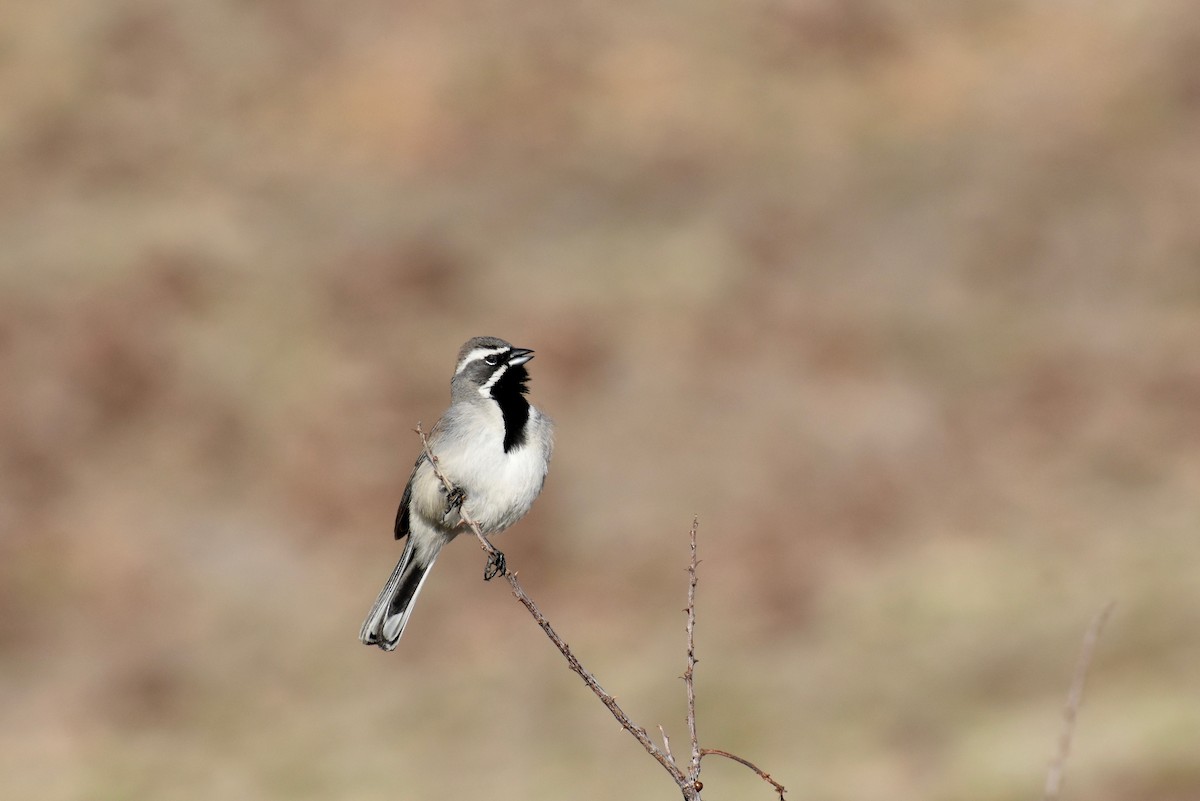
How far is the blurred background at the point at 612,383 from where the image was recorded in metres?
19.4

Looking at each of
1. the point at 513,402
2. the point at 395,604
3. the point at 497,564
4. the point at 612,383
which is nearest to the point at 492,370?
the point at 513,402

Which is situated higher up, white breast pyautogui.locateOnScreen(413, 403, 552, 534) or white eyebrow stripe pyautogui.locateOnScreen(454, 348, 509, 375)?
white eyebrow stripe pyautogui.locateOnScreen(454, 348, 509, 375)

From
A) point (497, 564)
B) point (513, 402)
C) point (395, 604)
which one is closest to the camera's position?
point (497, 564)

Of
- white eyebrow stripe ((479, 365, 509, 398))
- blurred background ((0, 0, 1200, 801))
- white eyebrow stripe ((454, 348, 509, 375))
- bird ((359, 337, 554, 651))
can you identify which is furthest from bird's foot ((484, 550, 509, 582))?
blurred background ((0, 0, 1200, 801))

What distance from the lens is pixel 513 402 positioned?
8422mm

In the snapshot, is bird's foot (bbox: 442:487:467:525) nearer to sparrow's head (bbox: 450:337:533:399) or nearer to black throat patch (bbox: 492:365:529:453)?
black throat patch (bbox: 492:365:529:453)

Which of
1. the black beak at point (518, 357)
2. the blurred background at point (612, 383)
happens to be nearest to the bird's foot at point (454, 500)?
the black beak at point (518, 357)

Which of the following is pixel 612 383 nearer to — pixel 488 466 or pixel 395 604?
pixel 395 604

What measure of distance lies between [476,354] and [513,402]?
1.30ft

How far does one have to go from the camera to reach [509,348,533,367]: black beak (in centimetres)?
814

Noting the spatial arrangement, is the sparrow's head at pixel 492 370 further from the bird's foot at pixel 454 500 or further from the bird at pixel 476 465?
Answer: the bird's foot at pixel 454 500

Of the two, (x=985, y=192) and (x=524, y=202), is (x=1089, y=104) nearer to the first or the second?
(x=985, y=192)

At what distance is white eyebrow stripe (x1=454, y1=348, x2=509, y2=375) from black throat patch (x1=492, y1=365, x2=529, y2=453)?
0.15 m

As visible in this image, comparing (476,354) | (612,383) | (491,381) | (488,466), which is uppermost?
(612,383)
